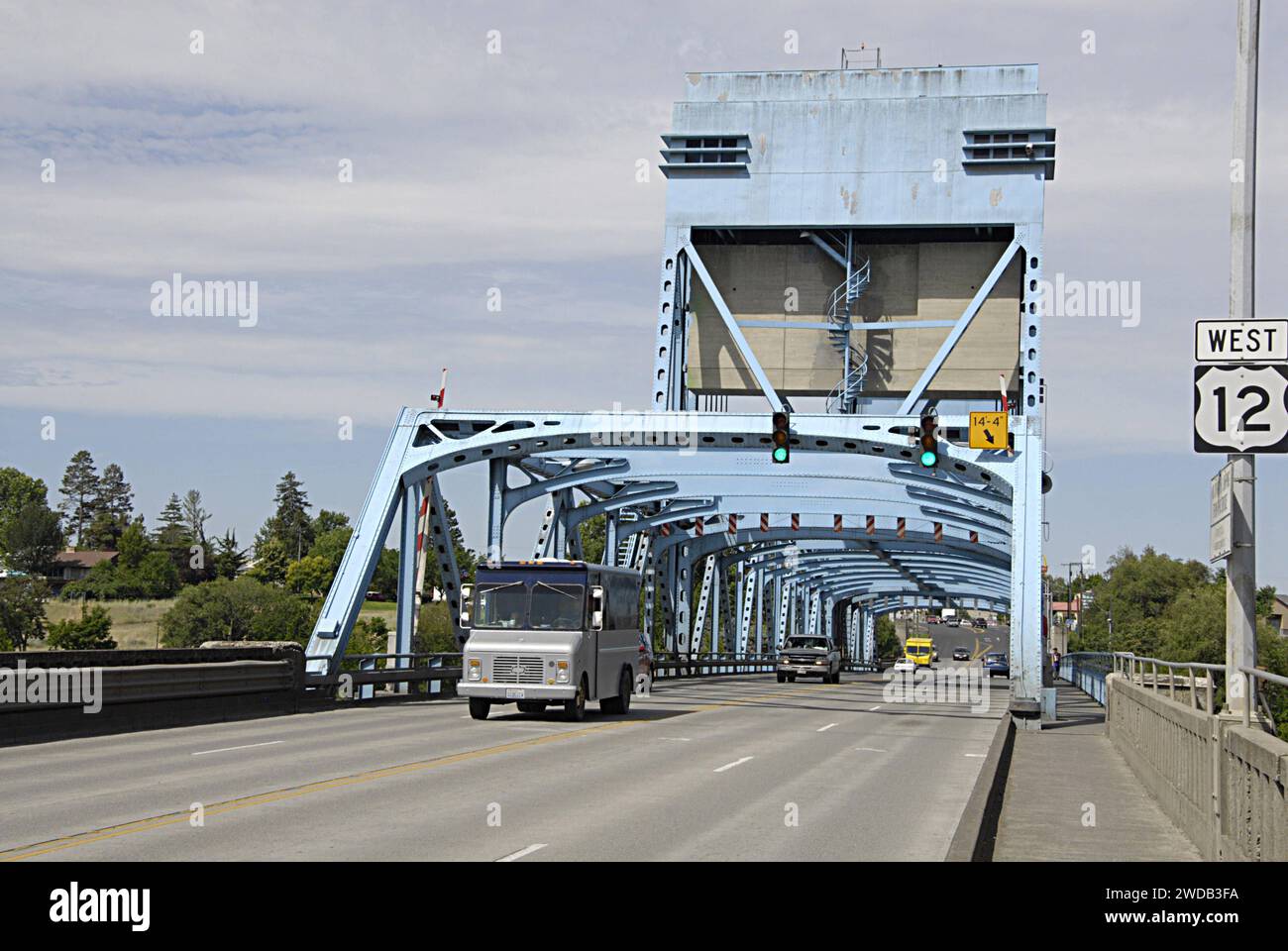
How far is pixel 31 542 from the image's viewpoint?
162m

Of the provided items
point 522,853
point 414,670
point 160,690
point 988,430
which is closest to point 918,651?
Result: point 414,670

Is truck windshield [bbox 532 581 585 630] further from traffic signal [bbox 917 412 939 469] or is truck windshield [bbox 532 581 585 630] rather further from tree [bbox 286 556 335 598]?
tree [bbox 286 556 335 598]

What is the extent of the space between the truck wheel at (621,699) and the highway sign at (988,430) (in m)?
8.56

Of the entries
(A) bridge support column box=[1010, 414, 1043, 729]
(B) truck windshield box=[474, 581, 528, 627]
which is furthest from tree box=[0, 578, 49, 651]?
(A) bridge support column box=[1010, 414, 1043, 729]

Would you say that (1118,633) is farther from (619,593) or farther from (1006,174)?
(619,593)

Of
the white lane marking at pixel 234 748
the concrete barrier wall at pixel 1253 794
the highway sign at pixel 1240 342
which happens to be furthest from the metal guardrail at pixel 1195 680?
the white lane marking at pixel 234 748

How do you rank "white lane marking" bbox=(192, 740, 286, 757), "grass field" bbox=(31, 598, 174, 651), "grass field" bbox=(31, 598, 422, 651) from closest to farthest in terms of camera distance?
1. "white lane marking" bbox=(192, 740, 286, 757)
2. "grass field" bbox=(31, 598, 422, 651)
3. "grass field" bbox=(31, 598, 174, 651)

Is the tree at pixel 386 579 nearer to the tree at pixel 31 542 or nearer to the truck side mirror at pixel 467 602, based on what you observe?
the tree at pixel 31 542

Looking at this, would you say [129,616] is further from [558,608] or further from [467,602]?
[558,608]

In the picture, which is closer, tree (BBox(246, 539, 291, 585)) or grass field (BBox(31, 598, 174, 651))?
grass field (BBox(31, 598, 174, 651))

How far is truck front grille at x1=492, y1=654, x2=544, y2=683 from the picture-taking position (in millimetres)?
24750

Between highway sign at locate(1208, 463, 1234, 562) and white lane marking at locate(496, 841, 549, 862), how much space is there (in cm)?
572

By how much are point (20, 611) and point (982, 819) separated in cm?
9602
